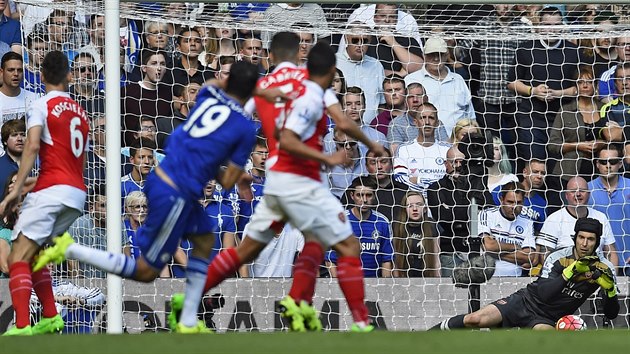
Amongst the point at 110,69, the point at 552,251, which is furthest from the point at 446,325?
the point at 110,69

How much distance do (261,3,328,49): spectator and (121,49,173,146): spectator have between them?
0.98 m

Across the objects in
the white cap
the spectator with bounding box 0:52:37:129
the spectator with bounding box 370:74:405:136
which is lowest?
the spectator with bounding box 370:74:405:136

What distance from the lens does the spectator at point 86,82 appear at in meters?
9.98

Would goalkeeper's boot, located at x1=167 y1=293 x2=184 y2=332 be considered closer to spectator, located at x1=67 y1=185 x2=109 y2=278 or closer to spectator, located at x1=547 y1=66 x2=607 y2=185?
spectator, located at x1=67 y1=185 x2=109 y2=278

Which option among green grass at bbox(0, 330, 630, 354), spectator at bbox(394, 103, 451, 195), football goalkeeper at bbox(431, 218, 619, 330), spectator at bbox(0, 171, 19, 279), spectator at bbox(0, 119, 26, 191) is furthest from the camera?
spectator at bbox(394, 103, 451, 195)

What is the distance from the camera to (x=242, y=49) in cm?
1082

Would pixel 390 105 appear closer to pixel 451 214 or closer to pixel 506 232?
pixel 451 214

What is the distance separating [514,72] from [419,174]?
1.44m

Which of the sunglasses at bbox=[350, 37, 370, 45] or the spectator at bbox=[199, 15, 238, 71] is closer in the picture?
the spectator at bbox=[199, 15, 238, 71]

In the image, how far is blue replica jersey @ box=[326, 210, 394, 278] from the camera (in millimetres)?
10758

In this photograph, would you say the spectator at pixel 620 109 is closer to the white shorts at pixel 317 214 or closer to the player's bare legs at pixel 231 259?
the white shorts at pixel 317 214

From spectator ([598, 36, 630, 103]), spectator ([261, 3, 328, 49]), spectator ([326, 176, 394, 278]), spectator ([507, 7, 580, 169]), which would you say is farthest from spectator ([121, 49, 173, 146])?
spectator ([598, 36, 630, 103])

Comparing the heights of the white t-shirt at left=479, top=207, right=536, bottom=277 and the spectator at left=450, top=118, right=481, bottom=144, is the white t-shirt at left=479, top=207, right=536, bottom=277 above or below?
below

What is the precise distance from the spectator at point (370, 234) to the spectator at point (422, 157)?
390mm
